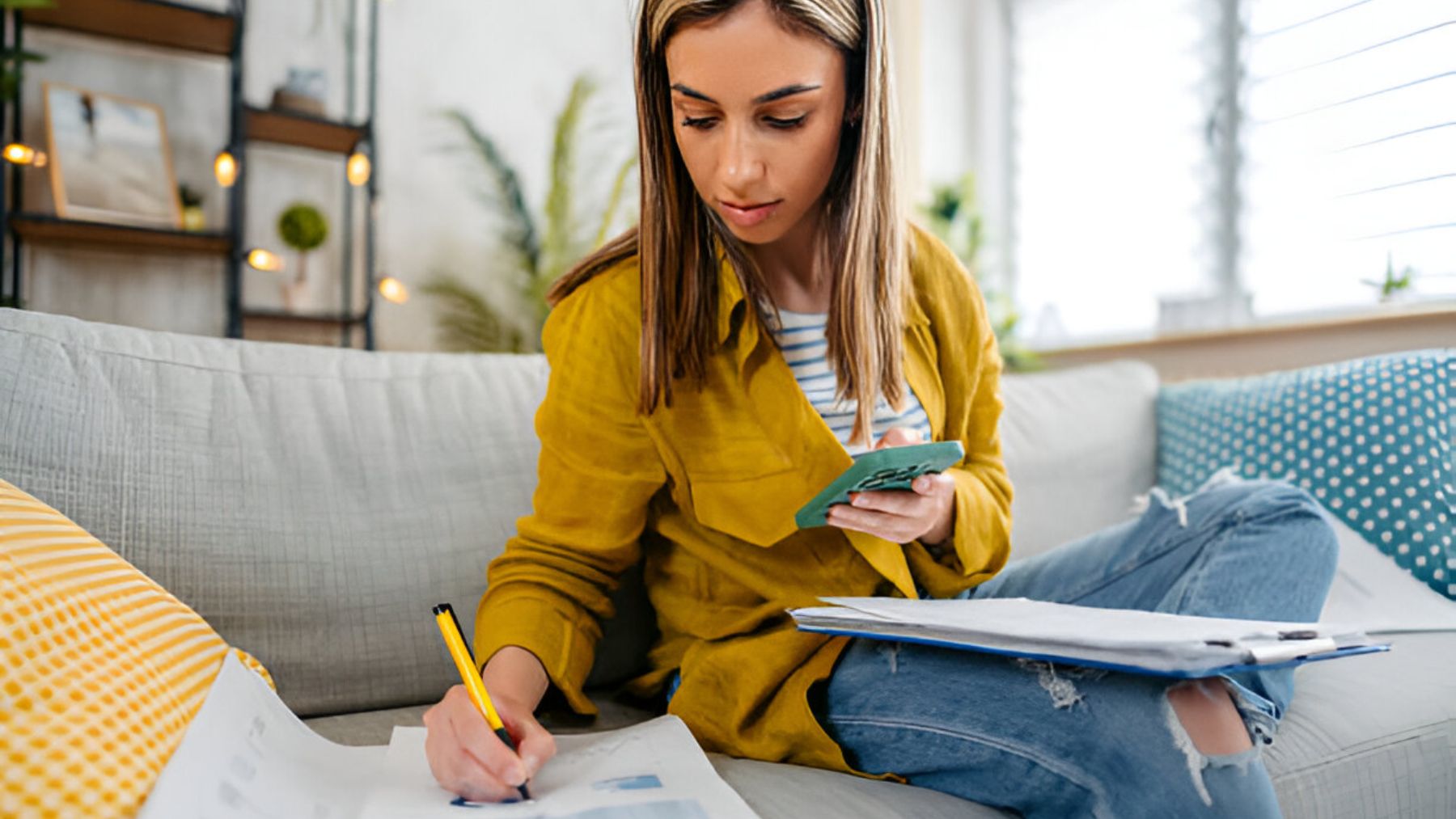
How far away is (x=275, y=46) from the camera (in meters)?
2.75

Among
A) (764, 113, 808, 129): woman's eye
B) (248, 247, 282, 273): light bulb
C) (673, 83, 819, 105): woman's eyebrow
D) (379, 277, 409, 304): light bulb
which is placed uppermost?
(248, 247, 282, 273): light bulb

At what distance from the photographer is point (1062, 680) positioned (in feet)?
2.07

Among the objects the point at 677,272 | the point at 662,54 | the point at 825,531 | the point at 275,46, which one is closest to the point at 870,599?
the point at 825,531

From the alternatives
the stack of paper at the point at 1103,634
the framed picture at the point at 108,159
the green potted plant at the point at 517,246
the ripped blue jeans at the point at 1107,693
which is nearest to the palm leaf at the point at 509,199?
the green potted plant at the point at 517,246

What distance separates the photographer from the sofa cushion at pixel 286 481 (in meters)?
0.82

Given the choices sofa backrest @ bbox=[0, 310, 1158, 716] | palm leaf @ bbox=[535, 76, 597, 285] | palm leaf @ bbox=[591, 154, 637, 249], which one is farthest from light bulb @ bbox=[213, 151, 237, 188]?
sofa backrest @ bbox=[0, 310, 1158, 716]

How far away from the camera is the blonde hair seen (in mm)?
807

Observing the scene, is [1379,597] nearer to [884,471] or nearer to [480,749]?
[884,471]

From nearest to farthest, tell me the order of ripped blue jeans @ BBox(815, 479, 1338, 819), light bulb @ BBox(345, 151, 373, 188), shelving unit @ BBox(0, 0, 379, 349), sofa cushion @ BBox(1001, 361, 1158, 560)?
ripped blue jeans @ BBox(815, 479, 1338, 819), sofa cushion @ BBox(1001, 361, 1158, 560), shelving unit @ BBox(0, 0, 379, 349), light bulb @ BBox(345, 151, 373, 188)

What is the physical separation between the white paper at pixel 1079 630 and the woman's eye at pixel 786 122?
379 millimetres

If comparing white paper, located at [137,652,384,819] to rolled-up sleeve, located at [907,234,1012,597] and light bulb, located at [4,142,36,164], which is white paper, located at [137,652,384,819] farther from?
light bulb, located at [4,142,36,164]

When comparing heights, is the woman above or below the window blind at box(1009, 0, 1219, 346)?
below

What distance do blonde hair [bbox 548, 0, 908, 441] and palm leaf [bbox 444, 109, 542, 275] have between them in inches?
80.5

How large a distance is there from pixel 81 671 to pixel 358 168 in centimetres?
235
